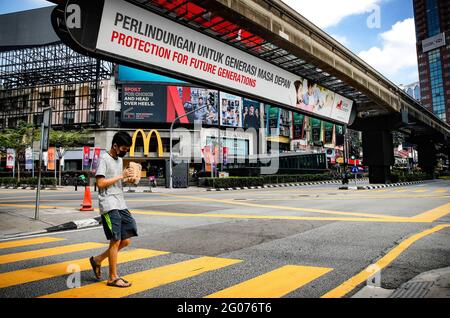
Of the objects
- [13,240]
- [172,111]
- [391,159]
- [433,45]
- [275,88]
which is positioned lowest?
[13,240]

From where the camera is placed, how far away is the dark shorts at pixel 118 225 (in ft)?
11.2

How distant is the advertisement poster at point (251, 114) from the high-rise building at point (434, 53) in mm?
107101

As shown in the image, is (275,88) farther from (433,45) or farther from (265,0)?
(433,45)

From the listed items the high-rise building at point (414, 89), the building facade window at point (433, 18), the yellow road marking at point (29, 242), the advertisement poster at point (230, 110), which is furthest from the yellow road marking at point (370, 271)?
the high-rise building at point (414, 89)

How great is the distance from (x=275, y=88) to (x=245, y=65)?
210 cm

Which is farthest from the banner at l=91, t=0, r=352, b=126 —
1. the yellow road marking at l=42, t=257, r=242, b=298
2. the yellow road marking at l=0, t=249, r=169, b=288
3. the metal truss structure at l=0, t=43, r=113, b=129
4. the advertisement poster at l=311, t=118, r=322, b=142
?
the advertisement poster at l=311, t=118, r=322, b=142

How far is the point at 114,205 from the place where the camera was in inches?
137

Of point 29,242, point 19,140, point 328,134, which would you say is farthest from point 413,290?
point 328,134

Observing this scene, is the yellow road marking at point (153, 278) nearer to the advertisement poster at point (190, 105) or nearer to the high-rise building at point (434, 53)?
the advertisement poster at point (190, 105)

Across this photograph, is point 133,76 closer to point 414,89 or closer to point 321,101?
point 321,101

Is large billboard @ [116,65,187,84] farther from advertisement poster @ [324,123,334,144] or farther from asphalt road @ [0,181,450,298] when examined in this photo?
asphalt road @ [0,181,450,298]

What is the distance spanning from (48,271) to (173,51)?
649 centimetres

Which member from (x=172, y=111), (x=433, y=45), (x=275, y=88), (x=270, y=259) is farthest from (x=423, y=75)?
(x=270, y=259)
